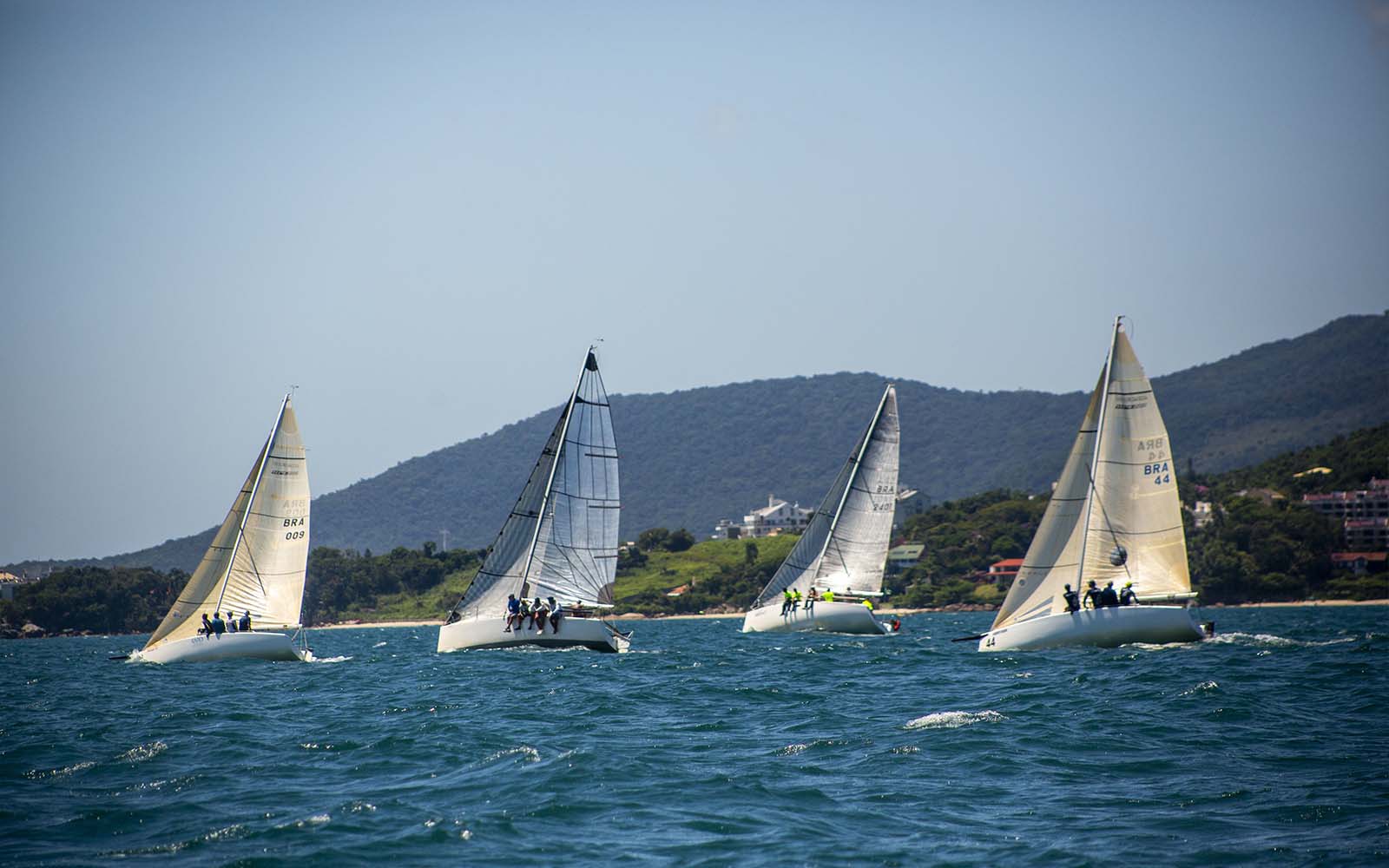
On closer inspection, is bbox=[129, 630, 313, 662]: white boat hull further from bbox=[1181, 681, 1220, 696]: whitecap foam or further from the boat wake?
the boat wake

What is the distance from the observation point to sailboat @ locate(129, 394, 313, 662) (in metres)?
43.1

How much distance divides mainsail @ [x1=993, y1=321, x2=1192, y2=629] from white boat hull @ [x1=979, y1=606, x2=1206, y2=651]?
32.4 inches

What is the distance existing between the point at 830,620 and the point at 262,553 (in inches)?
1010

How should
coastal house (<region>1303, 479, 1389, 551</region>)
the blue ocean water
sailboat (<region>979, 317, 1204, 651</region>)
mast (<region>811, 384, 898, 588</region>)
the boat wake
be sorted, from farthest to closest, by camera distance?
coastal house (<region>1303, 479, 1389, 551</region>)
mast (<region>811, 384, 898, 588</region>)
the boat wake
sailboat (<region>979, 317, 1204, 651</region>)
the blue ocean water

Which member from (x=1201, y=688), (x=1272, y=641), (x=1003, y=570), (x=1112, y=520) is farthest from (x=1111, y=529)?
(x=1003, y=570)

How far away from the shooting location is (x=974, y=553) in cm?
14012

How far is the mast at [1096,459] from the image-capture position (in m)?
39.4

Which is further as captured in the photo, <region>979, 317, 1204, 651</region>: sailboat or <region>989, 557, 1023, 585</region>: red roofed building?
<region>989, 557, 1023, 585</region>: red roofed building

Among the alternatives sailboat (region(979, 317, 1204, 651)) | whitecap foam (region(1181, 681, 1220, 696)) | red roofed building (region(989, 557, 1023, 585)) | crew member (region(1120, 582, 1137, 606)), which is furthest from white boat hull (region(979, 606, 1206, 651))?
red roofed building (region(989, 557, 1023, 585))

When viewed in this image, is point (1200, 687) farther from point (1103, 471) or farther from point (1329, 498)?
point (1329, 498)

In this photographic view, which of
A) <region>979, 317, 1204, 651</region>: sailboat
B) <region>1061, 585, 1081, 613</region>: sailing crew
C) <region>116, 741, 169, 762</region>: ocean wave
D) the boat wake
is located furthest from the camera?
the boat wake

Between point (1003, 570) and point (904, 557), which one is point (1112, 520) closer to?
point (1003, 570)

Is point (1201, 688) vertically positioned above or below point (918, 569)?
below

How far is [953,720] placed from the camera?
2502 cm
